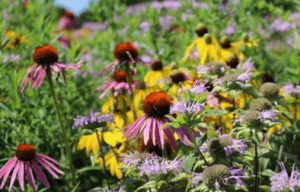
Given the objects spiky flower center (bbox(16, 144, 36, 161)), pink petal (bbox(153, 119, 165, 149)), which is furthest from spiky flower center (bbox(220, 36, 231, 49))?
spiky flower center (bbox(16, 144, 36, 161))

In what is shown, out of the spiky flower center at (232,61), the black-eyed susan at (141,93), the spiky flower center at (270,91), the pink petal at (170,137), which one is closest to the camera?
the pink petal at (170,137)

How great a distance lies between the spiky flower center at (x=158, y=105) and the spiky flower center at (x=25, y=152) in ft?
1.69

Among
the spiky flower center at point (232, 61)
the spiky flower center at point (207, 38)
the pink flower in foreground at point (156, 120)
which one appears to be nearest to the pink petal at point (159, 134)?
the pink flower in foreground at point (156, 120)

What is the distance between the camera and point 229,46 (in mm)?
2035

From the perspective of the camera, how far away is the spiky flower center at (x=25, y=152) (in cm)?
132

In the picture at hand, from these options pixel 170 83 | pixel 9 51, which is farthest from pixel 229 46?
pixel 9 51

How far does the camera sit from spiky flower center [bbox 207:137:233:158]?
120 centimetres

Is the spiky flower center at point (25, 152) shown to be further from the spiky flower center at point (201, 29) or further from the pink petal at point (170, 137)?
the spiky flower center at point (201, 29)

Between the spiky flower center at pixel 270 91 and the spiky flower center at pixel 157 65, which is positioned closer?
the spiky flower center at pixel 270 91

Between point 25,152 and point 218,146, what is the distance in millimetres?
763

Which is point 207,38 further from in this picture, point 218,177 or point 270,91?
point 218,177

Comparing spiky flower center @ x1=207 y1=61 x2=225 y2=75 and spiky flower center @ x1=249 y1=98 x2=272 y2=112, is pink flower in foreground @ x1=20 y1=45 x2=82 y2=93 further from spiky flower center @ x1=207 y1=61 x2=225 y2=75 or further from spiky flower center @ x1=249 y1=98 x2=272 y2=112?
spiky flower center @ x1=249 y1=98 x2=272 y2=112

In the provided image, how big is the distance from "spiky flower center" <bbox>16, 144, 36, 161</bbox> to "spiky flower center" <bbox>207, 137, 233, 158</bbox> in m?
0.71

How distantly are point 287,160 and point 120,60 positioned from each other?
0.96 metres
